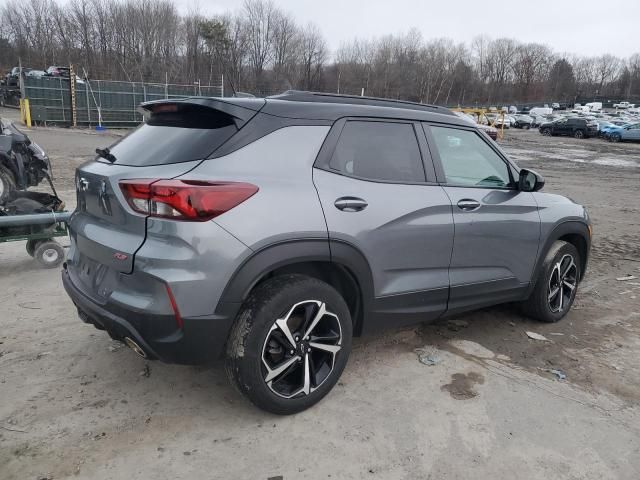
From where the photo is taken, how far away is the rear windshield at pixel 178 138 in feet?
8.73

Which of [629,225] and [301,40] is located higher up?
[301,40]

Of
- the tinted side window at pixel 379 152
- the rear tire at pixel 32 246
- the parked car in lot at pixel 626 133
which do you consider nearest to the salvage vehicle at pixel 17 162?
the rear tire at pixel 32 246

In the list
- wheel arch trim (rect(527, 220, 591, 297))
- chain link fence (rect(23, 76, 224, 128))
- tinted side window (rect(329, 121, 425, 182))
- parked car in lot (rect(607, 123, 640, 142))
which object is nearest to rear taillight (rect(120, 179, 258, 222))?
tinted side window (rect(329, 121, 425, 182))

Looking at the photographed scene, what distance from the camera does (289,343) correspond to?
280 centimetres

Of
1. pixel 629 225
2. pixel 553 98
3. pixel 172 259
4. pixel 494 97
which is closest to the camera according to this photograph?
pixel 172 259

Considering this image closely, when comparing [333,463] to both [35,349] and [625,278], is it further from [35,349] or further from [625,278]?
[625,278]

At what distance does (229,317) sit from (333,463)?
0.90m

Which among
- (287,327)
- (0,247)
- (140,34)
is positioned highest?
(140,34)

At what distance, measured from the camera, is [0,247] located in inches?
237

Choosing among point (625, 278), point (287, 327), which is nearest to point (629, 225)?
point (625, 278)

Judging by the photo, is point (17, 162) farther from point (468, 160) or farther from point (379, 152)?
point (468, 160)

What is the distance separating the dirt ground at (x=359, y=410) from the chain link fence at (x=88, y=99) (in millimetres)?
22047

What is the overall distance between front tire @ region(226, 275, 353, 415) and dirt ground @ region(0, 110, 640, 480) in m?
0.17

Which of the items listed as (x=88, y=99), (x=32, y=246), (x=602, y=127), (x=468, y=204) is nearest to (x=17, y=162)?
(x=32, y=246)
